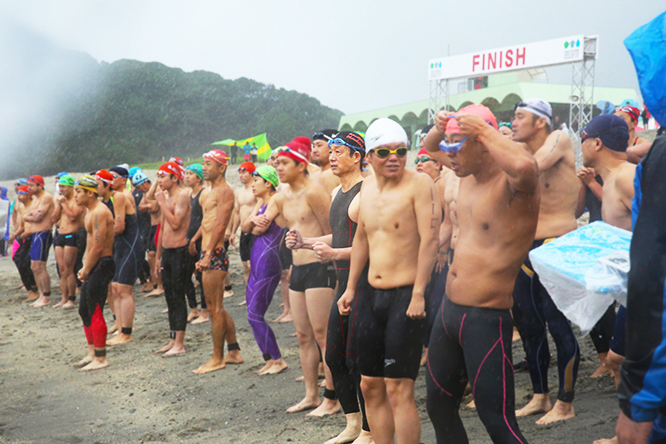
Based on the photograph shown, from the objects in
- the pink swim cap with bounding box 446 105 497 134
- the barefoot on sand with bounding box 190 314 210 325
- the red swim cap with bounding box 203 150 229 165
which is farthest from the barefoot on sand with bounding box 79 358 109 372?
the pink swim cap with bounding box 446 105 497 134

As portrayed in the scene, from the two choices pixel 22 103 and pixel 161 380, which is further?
pixel 161 380

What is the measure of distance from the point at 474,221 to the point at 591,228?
2.40 ft

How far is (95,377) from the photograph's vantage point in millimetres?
6449

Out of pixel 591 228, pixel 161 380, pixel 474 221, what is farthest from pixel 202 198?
pixel 591 228

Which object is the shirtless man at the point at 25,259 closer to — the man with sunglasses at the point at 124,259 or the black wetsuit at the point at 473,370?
the man with sunglasses at the point at 124,259

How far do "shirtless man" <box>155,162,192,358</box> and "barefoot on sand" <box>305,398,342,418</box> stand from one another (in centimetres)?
285

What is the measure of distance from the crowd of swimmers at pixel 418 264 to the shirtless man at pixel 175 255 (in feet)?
0.06

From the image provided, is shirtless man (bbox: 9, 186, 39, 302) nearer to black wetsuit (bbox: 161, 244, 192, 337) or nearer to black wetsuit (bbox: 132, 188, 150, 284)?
black wetsuit (bbox: 132, 188, 150, 284)

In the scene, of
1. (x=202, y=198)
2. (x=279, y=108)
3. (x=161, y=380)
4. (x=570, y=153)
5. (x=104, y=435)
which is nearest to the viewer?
(x=570, y=153)

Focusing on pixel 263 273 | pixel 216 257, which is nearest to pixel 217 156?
pixel 216 257

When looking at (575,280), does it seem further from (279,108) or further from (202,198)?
(279,108)

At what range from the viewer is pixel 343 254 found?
3928 millimetres

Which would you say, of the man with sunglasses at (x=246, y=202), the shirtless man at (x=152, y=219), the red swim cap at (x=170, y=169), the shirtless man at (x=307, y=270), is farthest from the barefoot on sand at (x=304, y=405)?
the shirtless man at (x=152, y=219)

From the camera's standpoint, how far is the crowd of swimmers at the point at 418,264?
2686 millimetres
